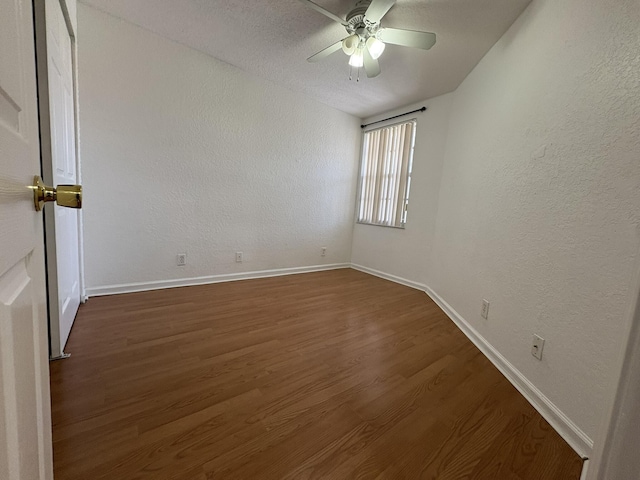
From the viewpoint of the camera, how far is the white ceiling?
182 centimetres

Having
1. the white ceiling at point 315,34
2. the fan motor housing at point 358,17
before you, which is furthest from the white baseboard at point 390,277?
the fan motor housing at point 358,17

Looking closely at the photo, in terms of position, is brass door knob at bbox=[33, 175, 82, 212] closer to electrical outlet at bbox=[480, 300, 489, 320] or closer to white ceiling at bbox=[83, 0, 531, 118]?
white ceiling at bbox=[83, 0, 531, 118]

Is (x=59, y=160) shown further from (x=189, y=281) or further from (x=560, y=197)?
(x=560, y=197)

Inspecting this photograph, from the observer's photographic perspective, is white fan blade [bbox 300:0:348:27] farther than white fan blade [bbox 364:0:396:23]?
Yes

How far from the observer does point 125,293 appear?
2.41 metres

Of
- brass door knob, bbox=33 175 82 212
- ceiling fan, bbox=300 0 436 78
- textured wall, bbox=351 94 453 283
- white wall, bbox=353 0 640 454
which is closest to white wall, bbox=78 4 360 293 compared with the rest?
textured wall, bbox=351 94 453 283

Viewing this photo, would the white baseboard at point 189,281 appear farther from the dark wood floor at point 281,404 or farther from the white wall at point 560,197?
the white wall at point 560,197

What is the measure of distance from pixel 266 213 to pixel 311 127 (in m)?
Answer: 1.31

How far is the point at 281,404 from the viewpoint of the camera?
1.23m

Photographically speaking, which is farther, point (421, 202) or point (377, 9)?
point (421, 202)

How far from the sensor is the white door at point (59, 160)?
1264 mm

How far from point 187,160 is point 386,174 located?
251 cm

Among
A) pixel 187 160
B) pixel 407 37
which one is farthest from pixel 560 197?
pixel 187 160

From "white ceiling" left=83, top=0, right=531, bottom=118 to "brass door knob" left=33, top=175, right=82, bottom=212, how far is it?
207 cm
